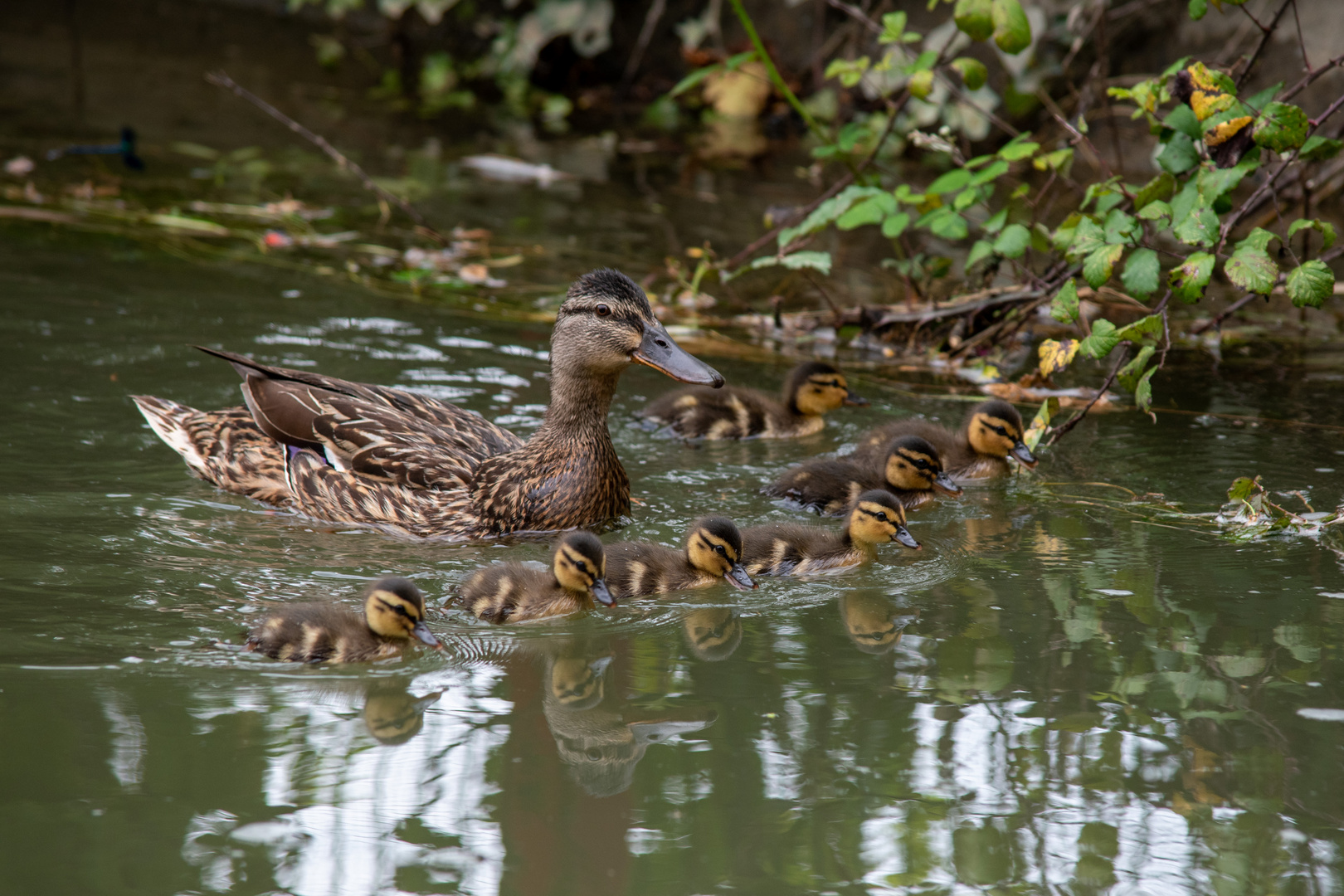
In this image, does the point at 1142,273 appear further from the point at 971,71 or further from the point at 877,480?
the point at 971,71

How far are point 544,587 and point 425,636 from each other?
41 centimetres

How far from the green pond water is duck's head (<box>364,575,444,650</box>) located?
0.07m

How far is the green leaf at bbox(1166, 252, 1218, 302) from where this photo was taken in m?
3.99

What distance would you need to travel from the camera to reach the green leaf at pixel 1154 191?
4.45 m

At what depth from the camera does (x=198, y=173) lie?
8.55 m

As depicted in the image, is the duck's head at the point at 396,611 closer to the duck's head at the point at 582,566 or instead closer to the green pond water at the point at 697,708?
the green pond water at the point at 697,708

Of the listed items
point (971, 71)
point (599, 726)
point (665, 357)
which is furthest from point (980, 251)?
point (599, 726)

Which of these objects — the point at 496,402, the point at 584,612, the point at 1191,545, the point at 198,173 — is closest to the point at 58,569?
the point at 584,612

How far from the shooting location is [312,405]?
4.43 meters

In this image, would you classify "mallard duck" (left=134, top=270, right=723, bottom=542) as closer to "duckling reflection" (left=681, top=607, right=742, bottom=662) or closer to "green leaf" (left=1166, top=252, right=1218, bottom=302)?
"duckling reflection" (left=681, top=607, right=742, bottom=662)

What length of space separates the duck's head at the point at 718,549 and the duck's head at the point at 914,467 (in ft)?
2.91

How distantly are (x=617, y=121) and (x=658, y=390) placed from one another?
6653mm

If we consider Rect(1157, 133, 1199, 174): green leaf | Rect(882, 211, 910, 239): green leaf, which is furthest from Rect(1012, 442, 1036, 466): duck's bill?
Rect(882, 211, 910, 239): green leaf

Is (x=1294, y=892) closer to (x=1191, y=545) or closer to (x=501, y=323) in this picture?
(x=1191, y=545)
